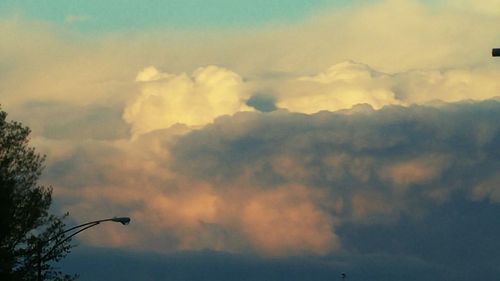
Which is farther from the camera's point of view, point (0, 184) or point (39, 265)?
point (0, 184)

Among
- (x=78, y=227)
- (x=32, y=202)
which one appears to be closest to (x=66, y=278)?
(x=32, y=202)

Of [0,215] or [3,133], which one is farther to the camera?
[3,133]

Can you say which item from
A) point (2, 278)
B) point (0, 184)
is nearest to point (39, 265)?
point (2, 278)

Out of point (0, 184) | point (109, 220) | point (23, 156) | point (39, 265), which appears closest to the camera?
point (109, 220)

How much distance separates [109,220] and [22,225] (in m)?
14.0

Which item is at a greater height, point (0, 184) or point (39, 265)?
point (0, 184)

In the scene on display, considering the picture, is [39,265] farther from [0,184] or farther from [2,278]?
[0,184]

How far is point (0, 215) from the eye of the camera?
58.4 meters

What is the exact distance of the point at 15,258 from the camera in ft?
196

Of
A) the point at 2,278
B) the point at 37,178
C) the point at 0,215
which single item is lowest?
the point at 2,278

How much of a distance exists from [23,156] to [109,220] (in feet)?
54.3

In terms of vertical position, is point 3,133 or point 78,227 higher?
point 3,133

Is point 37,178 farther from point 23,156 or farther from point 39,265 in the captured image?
point 39,265

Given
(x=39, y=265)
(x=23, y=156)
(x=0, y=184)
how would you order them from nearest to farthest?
(x=39, y=265), (x=0, y=184), (x=23, y=156)
